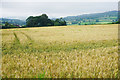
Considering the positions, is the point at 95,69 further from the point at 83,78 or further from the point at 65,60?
the point at 65,60

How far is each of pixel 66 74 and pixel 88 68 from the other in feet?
1.34

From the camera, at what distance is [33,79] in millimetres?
2057

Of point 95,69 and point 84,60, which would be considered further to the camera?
point 84,60

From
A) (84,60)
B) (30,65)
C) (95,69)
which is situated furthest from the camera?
(84,60)

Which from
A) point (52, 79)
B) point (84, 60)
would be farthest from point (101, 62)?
point (52, 79)

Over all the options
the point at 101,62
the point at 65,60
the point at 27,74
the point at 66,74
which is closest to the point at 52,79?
the point at 66,74

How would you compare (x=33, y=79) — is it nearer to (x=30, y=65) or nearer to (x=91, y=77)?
(x=30, y=65)

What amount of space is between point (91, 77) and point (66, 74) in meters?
0.41

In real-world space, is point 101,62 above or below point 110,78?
above

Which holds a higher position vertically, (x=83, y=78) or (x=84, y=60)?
(x=84, y=60)

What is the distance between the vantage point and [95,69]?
2.19 meters

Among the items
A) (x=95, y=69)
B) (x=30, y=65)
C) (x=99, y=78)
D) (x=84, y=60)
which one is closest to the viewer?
(x=99, y=78)

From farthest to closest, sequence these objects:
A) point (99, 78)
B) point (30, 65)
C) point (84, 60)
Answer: point (84, 60) → point (30, 65) → point (99, 78)

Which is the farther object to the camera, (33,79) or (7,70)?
(7,70)
